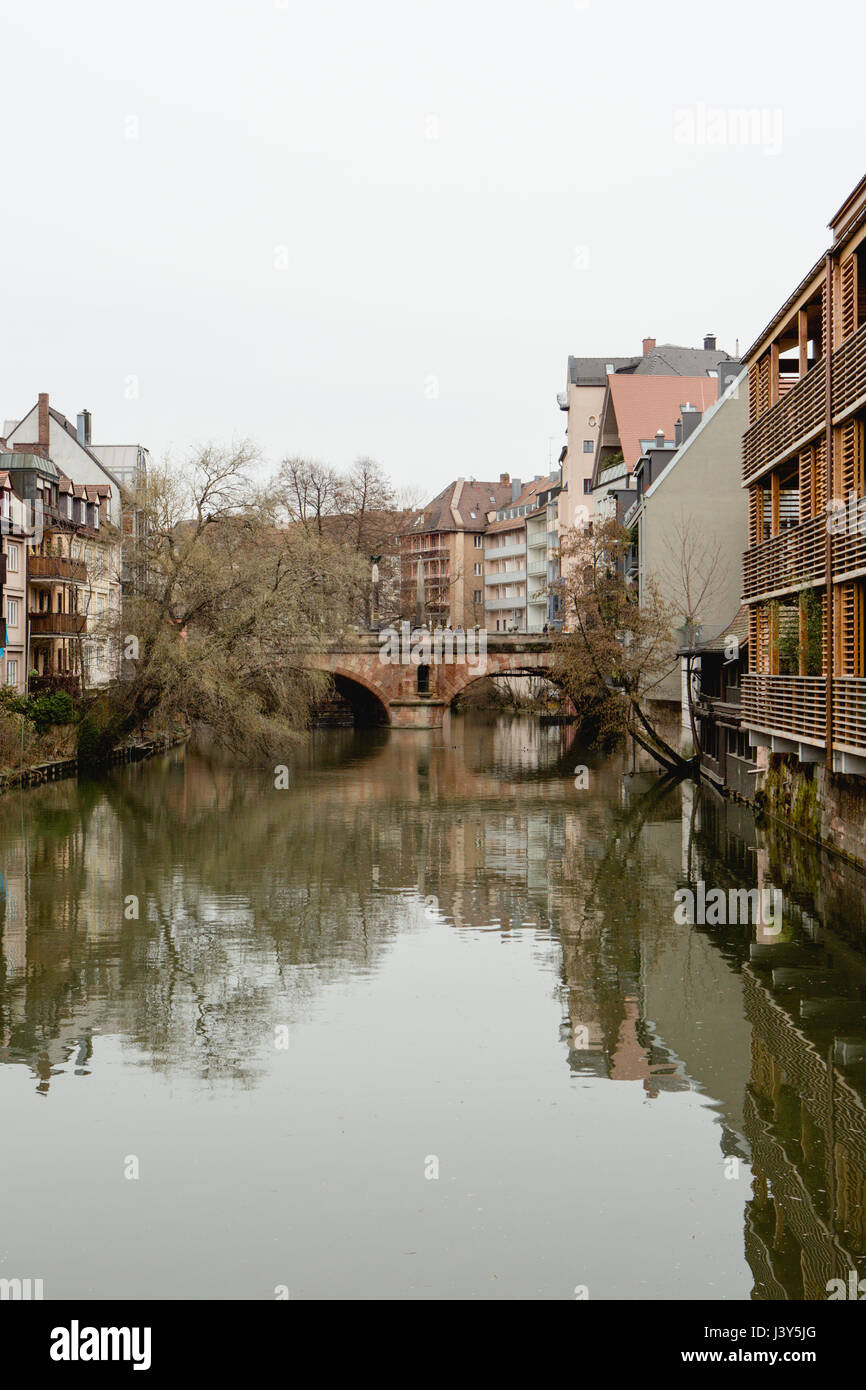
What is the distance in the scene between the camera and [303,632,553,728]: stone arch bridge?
57.3m

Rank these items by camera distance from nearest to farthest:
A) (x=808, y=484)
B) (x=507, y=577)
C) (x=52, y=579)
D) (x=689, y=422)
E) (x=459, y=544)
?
(x=808, y=484), (x=52, y=579), (x=689, y=422), (x=507, y=577), (x=459, y=544)

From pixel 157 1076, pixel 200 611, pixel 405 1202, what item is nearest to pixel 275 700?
pixel 200 611

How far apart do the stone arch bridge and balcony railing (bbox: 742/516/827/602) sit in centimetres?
2920

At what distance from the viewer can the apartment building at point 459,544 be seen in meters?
102

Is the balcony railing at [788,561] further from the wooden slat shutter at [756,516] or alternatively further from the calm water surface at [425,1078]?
the calm water surface at [425,1078]

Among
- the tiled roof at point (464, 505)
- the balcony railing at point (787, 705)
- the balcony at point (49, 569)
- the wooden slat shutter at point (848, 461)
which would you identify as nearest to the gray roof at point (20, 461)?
the balcony at point (49, 569)

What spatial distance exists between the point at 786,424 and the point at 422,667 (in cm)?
3704

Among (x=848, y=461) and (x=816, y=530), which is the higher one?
(x=848, y=461)

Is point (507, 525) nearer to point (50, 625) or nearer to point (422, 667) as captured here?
point (422, 667)

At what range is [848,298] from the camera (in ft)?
63.9

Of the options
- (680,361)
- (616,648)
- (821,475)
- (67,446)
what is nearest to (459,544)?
(680,361)

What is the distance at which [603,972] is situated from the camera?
47.7 feet

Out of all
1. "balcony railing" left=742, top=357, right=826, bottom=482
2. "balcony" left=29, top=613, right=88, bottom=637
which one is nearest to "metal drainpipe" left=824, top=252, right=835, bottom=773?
"balcony railing" left=742, top=357, right=826, bottom=482

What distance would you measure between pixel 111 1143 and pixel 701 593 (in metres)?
32.0
